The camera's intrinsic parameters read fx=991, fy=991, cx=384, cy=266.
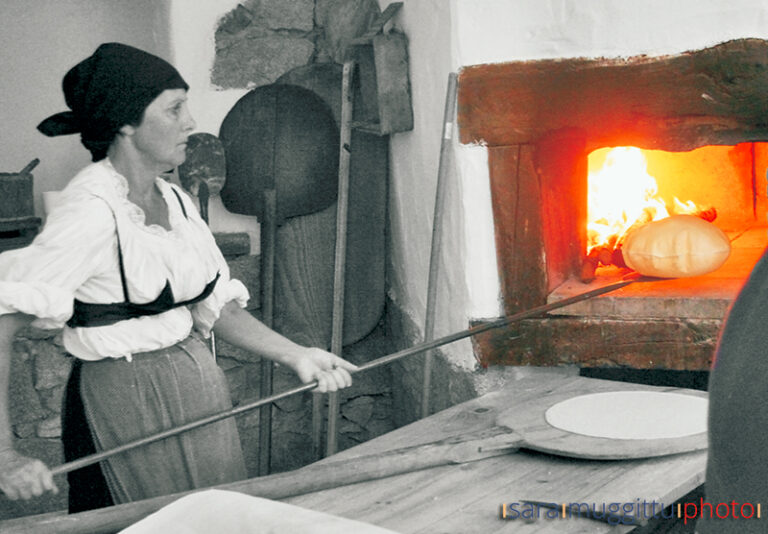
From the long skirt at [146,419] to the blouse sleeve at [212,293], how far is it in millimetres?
88

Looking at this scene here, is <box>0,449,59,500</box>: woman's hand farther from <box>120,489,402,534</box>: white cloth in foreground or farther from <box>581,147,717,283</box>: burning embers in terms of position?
<box>581,147,717,283</box>: burning embers

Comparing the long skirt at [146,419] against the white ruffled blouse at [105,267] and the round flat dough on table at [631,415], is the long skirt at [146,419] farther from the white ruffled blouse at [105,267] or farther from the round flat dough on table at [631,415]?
the round flat dough on table at [631,415]

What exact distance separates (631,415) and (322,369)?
62 cm

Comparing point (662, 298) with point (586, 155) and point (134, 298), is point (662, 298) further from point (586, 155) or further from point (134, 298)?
point (134, 298)

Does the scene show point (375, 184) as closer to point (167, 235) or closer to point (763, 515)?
point (167, 235)

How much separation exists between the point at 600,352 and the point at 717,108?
0.72 m

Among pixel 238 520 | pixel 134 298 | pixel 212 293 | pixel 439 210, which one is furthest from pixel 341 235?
pixel 238 520

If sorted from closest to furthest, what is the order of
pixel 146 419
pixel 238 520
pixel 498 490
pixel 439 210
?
1. pixel 238 520
2. pixel 498 490
3. pixel 146 419
4. pixel 439 210

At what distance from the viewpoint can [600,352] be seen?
2736 millimetres

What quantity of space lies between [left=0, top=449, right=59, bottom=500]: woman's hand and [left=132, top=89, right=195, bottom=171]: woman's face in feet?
2.28

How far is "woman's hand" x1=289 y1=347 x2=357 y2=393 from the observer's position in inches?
77.9

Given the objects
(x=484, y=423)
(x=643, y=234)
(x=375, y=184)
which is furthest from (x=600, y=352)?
(x=375, y=184)

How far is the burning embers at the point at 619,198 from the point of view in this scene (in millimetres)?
3154

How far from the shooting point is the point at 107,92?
6.47 feet
